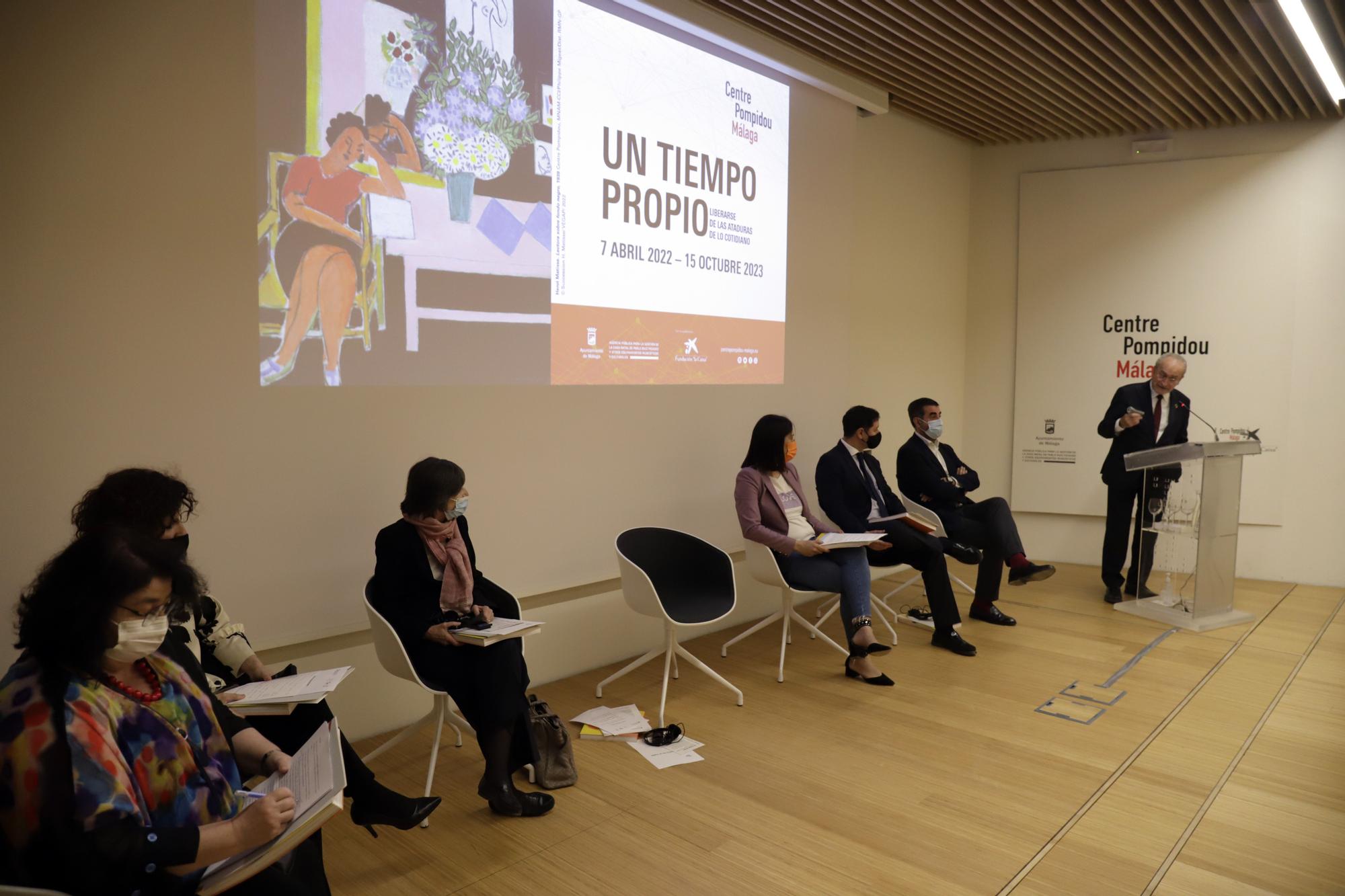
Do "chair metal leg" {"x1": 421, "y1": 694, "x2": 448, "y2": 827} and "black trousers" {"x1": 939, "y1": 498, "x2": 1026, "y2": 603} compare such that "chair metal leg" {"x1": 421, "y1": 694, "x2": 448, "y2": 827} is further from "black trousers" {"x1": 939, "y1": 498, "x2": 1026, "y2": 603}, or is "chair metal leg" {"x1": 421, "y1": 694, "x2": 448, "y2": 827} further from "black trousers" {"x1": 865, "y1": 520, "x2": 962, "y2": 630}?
"black trousers" {"x1": 939, "y1": 498, "x2": 1026, "y2": 603}

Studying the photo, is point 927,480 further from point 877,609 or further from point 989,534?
point 877,609

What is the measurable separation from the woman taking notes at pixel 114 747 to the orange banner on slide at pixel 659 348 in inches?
109

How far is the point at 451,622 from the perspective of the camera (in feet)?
11.0

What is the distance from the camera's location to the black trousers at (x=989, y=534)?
18.7 ft

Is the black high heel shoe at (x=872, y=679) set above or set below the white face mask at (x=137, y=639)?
below

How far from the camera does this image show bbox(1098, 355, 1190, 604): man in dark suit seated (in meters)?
6.29

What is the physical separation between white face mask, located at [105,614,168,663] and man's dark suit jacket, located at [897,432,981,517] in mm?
4725

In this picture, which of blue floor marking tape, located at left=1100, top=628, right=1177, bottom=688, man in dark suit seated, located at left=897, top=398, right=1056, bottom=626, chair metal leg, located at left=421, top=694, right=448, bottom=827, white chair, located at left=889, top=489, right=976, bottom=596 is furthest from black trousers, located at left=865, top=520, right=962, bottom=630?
chair metal leg, located at left=421, top=694, right=448, bottom=827

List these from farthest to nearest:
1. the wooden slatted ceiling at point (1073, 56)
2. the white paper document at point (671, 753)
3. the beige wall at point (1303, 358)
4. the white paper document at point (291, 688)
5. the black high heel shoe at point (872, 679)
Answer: the beige wall at point (1303, 358), the wooden slatted ceiling at point (1073, 56), the black high heel shoe at point (872, 679), the white paper document at point (671, 753), the white paper document at point (291, 688)

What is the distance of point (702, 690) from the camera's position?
4543 mm

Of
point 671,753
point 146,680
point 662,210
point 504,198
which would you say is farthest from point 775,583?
point 146,680

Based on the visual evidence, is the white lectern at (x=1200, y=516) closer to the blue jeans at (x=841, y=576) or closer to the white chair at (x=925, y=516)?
the white chair at (x=925, y=516)

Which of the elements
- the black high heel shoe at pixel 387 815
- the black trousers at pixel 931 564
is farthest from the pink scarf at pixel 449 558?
the black trousers at pixel 931 564

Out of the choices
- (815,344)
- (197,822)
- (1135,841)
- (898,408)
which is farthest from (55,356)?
(898,408)
